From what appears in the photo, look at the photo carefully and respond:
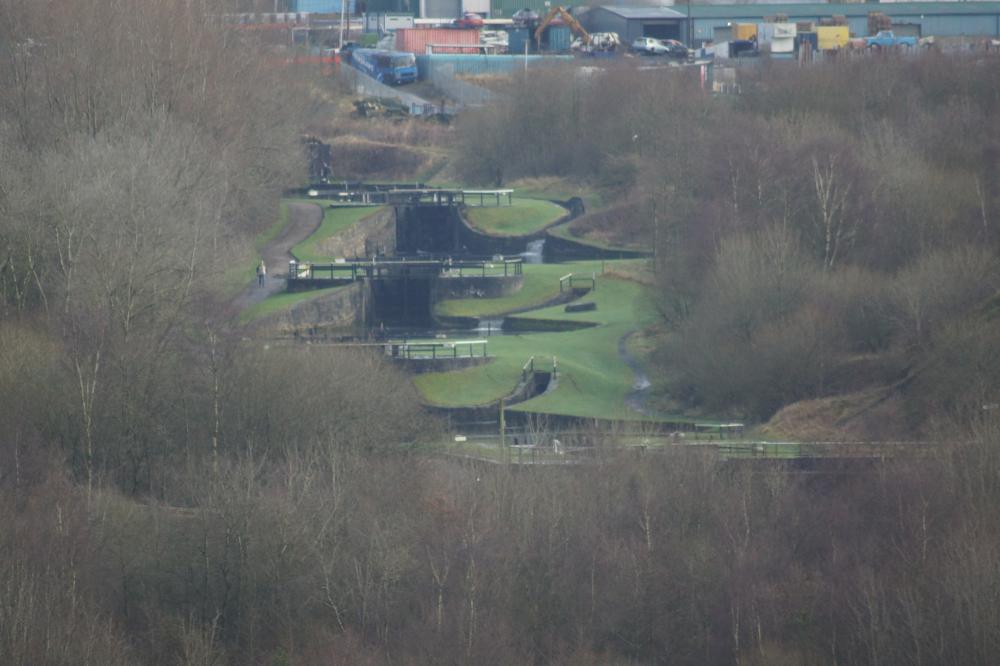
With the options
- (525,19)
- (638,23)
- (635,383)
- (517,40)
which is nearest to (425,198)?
(635,383)

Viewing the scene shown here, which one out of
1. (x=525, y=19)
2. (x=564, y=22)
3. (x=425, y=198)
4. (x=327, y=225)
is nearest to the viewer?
(x=327, y=225)

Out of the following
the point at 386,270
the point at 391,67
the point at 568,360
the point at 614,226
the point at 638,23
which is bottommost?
the point at 568,360

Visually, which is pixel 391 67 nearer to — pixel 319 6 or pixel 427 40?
pixel 427 40

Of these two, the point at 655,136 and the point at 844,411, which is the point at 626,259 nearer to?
the point at 655,136

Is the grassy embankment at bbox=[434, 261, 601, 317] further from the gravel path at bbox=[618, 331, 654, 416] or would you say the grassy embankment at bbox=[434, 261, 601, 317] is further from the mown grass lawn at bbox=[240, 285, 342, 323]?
the gravel path at bbox=[618, 331, 654, 416]

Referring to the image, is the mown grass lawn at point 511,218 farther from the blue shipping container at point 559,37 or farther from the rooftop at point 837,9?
the blue shipping container at point 559,37

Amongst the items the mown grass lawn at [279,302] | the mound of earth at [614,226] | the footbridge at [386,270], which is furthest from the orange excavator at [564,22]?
the mown grass lawn at [279,302]
